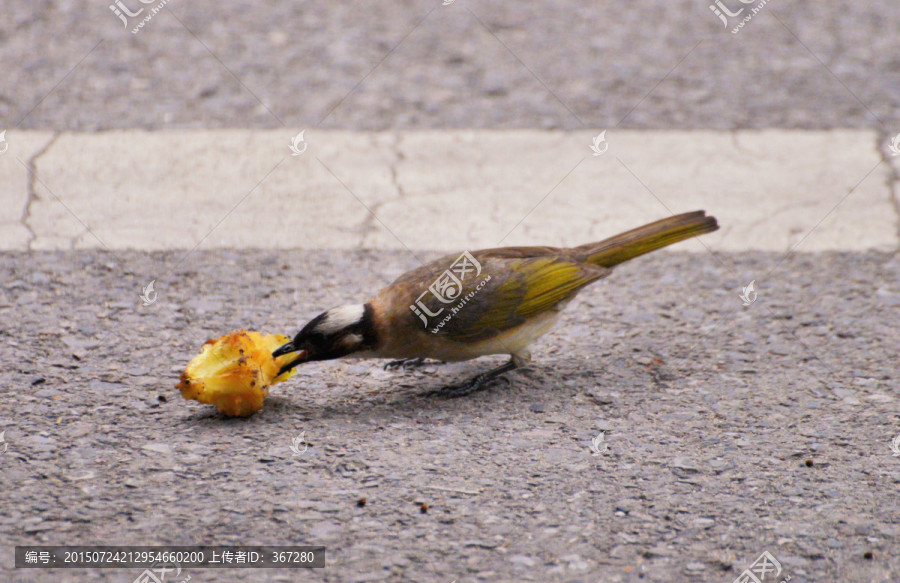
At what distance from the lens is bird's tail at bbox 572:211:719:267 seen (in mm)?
5172

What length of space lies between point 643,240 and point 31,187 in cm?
405

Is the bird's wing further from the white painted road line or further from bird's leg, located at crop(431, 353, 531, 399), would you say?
A: the white painted road line

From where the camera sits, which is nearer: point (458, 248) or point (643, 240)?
point (643, 240)

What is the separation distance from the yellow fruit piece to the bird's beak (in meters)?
0.04

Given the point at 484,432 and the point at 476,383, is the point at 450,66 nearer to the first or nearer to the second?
the point at 476,383

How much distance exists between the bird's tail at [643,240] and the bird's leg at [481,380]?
624 mm

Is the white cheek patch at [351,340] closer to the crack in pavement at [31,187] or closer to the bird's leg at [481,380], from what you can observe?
the bird's leg at [481,380]

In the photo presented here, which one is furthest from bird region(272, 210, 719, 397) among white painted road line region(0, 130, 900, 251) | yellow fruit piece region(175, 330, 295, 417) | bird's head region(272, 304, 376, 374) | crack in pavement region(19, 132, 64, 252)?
crack in pavement region(19, 132, 64, 252)

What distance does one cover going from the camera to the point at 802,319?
18.0ft

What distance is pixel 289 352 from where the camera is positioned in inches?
177

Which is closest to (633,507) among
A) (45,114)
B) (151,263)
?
(151,263)

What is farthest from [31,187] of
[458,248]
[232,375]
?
[232,375]

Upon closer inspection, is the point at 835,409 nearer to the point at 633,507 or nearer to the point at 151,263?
the point at 633,507

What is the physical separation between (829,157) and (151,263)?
4.72 metres
